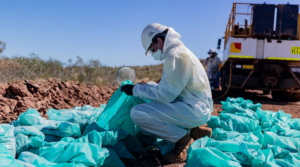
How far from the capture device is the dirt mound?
180 inches

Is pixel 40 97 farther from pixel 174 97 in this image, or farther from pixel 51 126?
pixel 174 97

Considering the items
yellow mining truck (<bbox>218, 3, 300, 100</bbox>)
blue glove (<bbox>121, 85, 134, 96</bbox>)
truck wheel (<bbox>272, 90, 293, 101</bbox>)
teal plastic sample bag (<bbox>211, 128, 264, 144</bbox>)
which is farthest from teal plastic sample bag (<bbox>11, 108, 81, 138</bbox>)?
truck wheel (<bbox>272, 90, 293, 101</bbox>)

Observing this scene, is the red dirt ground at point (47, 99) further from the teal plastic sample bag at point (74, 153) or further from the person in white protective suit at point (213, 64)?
the person in white protective suit at point (213, 64)

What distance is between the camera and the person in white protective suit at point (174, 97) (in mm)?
2725

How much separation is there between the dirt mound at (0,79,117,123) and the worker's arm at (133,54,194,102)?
2.88m

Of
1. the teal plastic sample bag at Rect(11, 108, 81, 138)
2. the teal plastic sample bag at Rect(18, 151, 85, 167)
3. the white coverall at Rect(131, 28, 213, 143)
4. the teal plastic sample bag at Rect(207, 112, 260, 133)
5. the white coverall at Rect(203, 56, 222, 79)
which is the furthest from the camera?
the white coverall at Rect(203, 56, 222, 79)

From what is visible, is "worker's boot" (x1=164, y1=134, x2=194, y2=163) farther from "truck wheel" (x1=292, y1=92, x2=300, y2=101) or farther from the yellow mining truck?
"truck wheel" (x1=292, y1=92, x2=300, y2=101)

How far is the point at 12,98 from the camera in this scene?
5074 mm

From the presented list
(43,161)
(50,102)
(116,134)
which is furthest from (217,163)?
(50,102)

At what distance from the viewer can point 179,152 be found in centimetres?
281

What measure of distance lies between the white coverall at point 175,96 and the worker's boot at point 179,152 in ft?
0.23

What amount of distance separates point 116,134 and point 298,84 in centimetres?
755

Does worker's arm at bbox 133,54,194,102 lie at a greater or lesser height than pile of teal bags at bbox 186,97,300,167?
greater

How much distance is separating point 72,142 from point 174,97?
3.69ft
